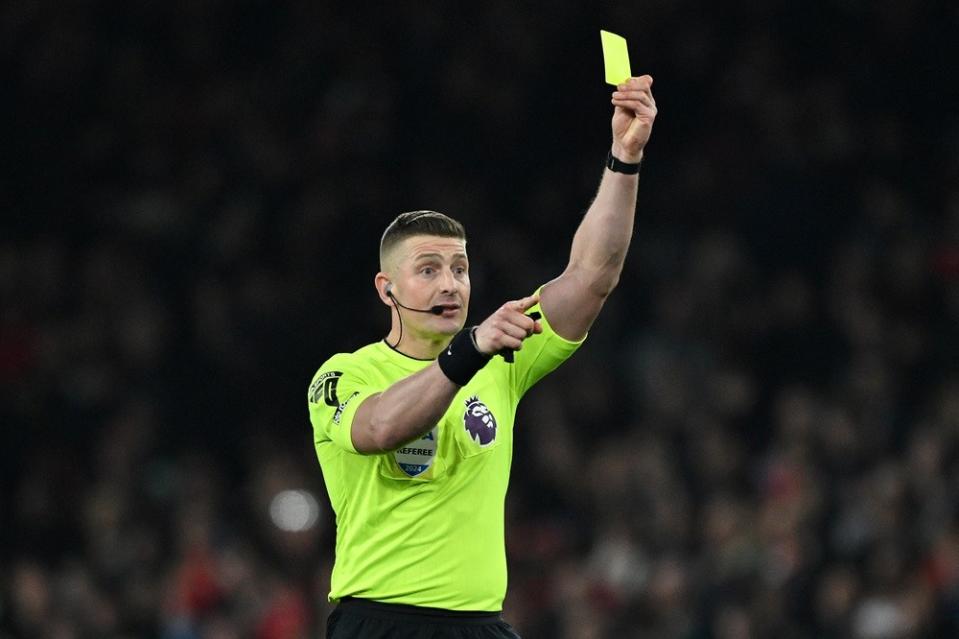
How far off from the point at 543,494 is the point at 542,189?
10.2ft

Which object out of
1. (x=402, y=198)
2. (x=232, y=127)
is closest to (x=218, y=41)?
(x=232, y=127)

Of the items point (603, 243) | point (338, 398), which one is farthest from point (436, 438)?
point (603, 243)

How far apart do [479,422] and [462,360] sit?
561mm

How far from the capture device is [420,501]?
4.77 meters

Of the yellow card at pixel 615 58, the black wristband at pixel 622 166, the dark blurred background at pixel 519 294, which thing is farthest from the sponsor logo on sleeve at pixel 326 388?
the dark blurred background at pixel 519 294

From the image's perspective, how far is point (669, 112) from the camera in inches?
532

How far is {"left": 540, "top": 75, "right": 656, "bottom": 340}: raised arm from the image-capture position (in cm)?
494

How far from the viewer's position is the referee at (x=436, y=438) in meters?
4.74

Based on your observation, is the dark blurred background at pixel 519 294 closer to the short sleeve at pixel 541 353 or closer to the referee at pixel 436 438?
the short sleeve at pixel 541 353

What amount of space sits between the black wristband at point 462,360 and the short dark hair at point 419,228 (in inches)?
27.4

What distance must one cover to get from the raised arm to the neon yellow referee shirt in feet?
1.08

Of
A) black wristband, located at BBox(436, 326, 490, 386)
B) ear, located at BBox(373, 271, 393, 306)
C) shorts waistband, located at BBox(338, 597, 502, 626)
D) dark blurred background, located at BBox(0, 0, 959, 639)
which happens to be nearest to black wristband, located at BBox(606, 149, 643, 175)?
ear, located at BBox(373, 271, 393, 306)

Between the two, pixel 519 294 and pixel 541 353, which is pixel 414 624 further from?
pixel 519 294

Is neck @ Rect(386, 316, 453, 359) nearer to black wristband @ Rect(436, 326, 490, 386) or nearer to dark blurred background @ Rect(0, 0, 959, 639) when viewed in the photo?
black wristband @ Rect(436, 326, 490, 386)
